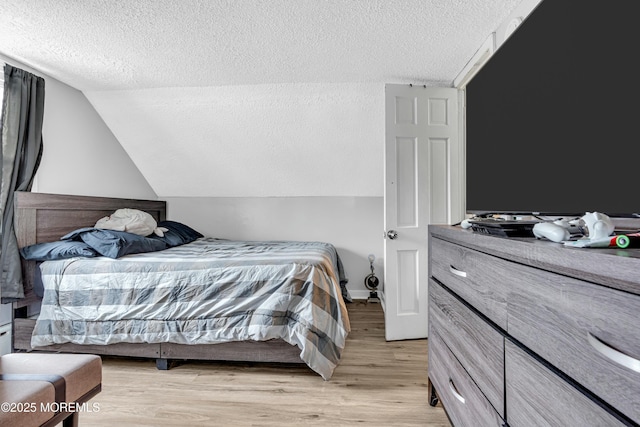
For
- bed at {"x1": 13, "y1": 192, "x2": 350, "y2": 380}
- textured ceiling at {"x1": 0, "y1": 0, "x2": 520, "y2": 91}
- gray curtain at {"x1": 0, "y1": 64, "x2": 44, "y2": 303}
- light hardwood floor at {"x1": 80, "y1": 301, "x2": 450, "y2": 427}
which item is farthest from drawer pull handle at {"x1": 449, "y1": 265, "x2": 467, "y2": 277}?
gray curtain at {"x1": 0, "y1": 64, "x2": 44, "y2": 303}

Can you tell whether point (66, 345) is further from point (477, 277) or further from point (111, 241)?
point (477, 277)

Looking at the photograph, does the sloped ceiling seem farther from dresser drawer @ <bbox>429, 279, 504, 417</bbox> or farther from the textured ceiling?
dresser drawer @ <bbox>429, 279, 504, 417</bbox>

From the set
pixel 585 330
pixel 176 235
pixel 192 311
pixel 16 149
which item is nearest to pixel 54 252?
pixel 16 149

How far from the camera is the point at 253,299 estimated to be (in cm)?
197

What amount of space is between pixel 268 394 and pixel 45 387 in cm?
114

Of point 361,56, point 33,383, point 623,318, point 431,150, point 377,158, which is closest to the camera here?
point 623,318

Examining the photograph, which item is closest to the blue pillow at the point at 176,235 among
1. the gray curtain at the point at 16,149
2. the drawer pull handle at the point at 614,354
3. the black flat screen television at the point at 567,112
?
the gray curtain at the point at 16,149

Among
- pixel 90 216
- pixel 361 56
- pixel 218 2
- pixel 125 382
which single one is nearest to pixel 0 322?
pixel 90 216

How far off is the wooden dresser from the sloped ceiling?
152 cm

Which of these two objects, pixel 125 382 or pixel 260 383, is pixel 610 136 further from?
pixel 125 382

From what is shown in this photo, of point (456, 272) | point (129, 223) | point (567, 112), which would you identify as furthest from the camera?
point (129, 223)

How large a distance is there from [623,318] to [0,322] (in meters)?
3.37

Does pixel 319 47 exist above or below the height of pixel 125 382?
above

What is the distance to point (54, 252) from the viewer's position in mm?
2201
